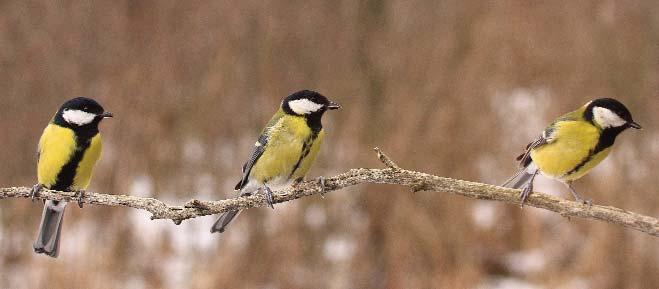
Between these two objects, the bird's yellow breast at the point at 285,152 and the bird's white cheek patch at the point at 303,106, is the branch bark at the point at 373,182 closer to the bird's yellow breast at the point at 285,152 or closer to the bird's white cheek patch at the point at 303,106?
the bird's white cheek patch at the point at 303,106

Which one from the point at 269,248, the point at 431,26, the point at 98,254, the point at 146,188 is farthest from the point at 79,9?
the point at 431,26

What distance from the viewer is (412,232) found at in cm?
604

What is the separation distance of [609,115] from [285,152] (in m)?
0.95

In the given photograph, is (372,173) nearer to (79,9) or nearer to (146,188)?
(146,188)

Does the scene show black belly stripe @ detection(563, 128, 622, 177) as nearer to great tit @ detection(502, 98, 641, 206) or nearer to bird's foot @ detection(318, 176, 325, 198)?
great tit @ detection(502, 98, 641, 206)

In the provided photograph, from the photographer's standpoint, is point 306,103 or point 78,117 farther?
point 78,117

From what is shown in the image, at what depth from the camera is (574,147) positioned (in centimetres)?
235

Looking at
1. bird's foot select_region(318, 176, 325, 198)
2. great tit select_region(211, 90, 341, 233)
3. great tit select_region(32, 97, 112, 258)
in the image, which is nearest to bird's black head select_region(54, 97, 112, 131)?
great tit select_region(32, 97, 112, 258)

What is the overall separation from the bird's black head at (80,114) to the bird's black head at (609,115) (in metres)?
1.38

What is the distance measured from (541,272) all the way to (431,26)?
2.18 m

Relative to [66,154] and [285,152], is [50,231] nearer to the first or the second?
[66,154]

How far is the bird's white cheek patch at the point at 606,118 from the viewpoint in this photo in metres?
2.16

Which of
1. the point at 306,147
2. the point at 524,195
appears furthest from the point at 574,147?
the point at 306,147

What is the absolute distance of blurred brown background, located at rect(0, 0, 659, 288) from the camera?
5812 mm
